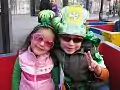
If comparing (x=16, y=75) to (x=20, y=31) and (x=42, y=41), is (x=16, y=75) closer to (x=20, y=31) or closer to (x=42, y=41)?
(x=42, y=41)

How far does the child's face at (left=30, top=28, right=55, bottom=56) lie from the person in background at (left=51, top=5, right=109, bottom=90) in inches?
3.1

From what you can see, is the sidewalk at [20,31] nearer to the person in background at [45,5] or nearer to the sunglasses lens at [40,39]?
the person in background at [45,5]

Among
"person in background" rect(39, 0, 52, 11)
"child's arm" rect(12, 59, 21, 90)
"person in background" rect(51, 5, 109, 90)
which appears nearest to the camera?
"person in background" rect(51, 5, 109, 90)

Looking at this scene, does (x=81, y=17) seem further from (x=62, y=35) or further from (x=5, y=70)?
(x=5, y=70)

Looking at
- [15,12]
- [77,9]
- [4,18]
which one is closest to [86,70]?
[77,9]

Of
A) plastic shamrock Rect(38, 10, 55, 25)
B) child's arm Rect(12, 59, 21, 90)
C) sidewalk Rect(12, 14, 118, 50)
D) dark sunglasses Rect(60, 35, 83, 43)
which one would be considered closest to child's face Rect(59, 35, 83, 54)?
dark sunglasses Rect(60, 35, 83, 43)

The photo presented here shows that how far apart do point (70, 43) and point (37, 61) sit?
11.8 inches

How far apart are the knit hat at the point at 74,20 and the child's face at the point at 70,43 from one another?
0.13ft

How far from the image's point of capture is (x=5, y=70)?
254 cm

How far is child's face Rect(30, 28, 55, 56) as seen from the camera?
2188 millimetres

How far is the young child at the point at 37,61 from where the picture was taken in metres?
2.20

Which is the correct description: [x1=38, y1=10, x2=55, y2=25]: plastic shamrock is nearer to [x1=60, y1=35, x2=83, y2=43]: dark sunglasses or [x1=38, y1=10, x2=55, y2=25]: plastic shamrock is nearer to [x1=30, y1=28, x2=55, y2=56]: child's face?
[x1=30, y1=28, x2=55, y2=56]: child's face

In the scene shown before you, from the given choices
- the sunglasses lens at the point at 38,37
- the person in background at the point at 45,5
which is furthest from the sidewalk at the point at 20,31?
the sunglasses lens at the point at 38,37

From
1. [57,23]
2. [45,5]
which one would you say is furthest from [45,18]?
[45,5]
